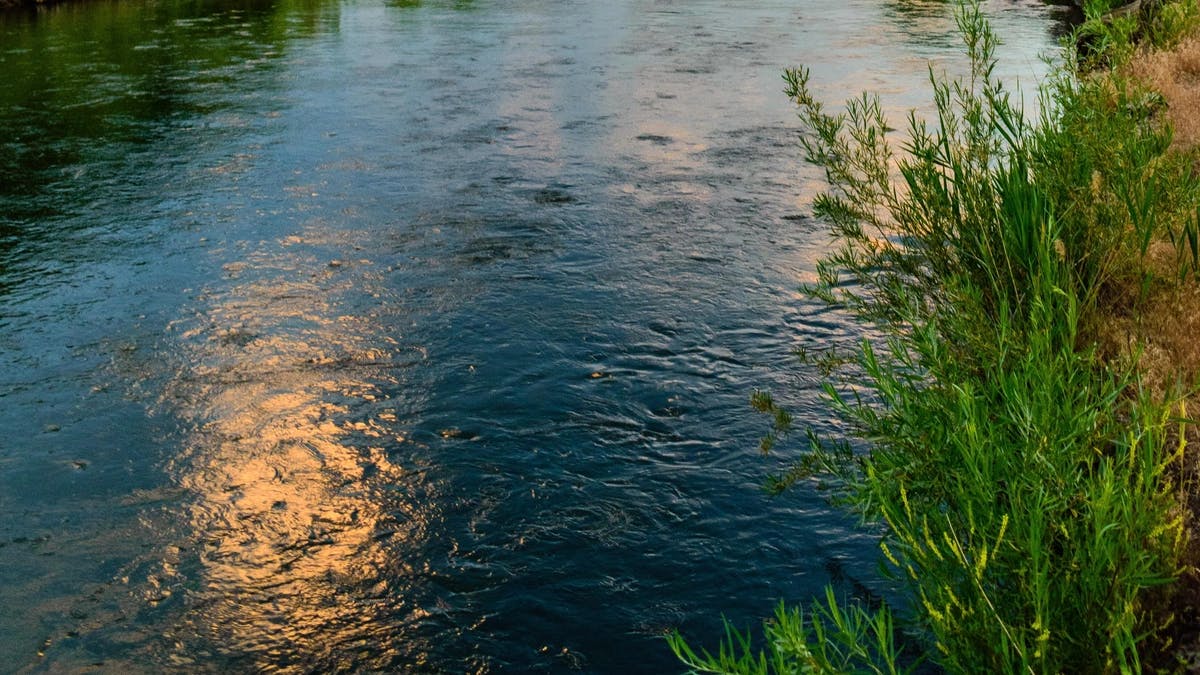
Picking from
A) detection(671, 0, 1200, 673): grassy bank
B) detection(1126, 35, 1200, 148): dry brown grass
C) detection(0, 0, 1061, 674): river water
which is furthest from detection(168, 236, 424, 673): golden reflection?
detection(1126, 35, 1200, 148): dry brown grass

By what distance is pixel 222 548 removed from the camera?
17.3 ft

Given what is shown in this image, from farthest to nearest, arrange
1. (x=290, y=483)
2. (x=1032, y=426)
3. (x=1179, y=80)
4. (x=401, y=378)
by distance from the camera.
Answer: (x=1179, y=80) < (x=401, y=378) < (x=290, y=483) < (x=1032, y=426)

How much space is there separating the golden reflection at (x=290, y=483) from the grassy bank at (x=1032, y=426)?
1677 mm

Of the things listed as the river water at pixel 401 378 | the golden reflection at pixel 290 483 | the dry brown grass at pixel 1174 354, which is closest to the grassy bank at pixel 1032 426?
the dry brown grass at pixel 1174 354

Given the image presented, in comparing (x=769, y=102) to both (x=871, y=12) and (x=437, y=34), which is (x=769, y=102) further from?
(x=871, y=12)

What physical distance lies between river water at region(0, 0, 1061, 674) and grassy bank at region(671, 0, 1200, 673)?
25.4 inches

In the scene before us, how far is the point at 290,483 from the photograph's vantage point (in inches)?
230

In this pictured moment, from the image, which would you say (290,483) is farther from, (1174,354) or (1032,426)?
(1174,354)

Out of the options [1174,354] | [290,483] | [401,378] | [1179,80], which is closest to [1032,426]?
[1174,354]

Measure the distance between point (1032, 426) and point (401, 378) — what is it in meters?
4.47

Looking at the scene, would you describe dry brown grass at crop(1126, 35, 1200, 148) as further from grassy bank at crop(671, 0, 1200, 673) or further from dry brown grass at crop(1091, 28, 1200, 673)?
grassy bank at crop(671, 0, 1200, 673)

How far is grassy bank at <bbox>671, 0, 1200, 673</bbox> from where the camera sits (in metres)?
3.05

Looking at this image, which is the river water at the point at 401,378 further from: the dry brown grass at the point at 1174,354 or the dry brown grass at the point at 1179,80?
the dry brown grass at the point at 1179,80

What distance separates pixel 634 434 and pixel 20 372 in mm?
3951
